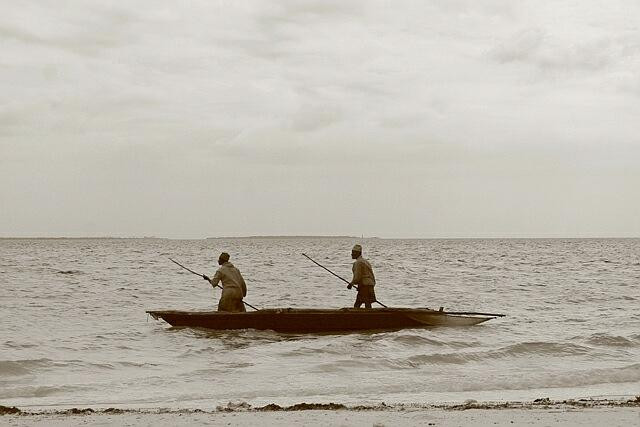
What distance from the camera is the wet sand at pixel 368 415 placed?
7.66 meters

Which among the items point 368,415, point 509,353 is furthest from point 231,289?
point 368,415

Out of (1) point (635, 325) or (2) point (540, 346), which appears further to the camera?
(1) point (635, 325)

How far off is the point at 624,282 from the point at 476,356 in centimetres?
2640

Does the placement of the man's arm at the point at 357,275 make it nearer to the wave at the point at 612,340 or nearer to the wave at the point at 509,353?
the wave at the point at 509,353

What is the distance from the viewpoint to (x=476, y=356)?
13641mm

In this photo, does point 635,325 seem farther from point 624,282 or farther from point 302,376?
point 624,282

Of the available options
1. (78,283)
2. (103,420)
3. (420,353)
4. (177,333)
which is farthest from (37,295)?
(103,420)

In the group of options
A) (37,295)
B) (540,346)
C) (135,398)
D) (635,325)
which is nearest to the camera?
(135,398)

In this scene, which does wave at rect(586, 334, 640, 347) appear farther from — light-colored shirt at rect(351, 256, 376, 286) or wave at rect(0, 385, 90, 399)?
wave at rect(0, 385, 90, 399)

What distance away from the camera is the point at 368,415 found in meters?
8.14

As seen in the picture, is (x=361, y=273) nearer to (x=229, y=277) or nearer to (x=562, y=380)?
(x=229, y=277)

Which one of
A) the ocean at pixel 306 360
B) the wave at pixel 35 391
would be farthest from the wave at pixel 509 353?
the wave at pixel 35 391

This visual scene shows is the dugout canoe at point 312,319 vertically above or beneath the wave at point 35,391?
above

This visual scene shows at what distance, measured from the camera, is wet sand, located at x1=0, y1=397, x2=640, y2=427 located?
7.66 m
